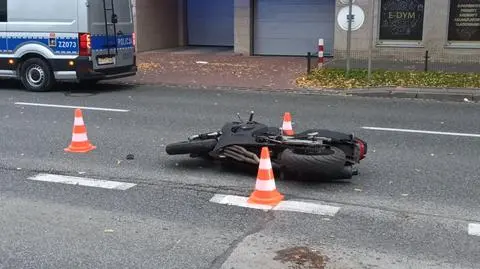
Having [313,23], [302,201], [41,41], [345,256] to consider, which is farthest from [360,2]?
[345,256]

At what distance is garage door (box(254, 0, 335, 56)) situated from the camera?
2025 cm

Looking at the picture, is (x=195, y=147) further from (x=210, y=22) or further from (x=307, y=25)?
(x=210, y=22)

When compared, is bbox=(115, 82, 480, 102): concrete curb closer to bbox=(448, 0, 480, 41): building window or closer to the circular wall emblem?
the circular wall emblem

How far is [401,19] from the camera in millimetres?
17781

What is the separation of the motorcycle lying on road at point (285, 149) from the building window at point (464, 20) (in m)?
12.2

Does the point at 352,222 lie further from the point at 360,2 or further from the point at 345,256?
the point at 360,2

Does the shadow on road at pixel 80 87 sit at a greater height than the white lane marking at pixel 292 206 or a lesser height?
greater

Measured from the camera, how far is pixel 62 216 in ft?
→ 17.3

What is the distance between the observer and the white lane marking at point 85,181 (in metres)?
6.15

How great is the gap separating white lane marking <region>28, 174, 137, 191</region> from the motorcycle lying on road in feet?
2.62

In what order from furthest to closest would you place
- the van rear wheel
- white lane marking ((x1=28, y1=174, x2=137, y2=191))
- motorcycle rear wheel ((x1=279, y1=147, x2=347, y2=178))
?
the van rear wheel < white lane marking ((x1=28, y1=174, x2=137, y2=191)) < motorcycle rear wheel ((x1=279, y1=147, x2=347, y2=178))

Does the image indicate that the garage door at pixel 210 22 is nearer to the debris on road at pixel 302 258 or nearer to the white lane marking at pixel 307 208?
the white lane marking at pixel 307 208

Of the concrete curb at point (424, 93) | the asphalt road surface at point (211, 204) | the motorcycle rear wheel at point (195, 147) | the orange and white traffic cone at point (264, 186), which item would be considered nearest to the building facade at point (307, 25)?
the concrete curb at point (424, 93)

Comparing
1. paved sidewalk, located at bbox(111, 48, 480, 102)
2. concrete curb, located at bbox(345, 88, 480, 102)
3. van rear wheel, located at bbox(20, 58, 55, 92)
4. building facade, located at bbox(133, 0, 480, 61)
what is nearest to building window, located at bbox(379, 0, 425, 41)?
building facade, located at bbox(133, 0, 480, 61)
